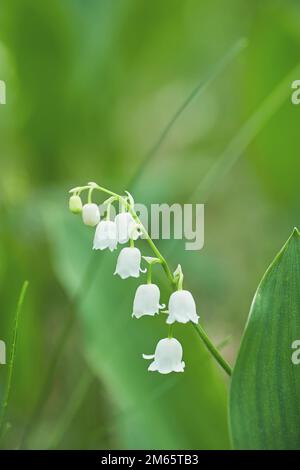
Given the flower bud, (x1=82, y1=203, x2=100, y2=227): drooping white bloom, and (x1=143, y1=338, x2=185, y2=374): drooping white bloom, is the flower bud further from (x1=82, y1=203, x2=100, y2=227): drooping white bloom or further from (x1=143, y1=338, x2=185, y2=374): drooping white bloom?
(x1=143, y1=338, x2=185, y2=374): drooping white bloom

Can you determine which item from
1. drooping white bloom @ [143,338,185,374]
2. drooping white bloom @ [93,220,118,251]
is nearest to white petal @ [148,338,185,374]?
drooping white bloom @ [143,338,185,374]

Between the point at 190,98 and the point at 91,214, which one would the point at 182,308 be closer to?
the point at 91,214

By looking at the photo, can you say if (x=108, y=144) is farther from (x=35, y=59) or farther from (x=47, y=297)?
(x=47, y=297)

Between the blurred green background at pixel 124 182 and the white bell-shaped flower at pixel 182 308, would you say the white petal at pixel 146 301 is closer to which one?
the white bell-shaped flower at pixel 182 308

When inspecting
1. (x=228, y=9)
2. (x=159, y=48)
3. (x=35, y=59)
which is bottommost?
(x=35, y=59)

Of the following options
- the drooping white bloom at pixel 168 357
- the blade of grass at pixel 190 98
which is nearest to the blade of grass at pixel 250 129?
the blade of grass at pixel 190 98
